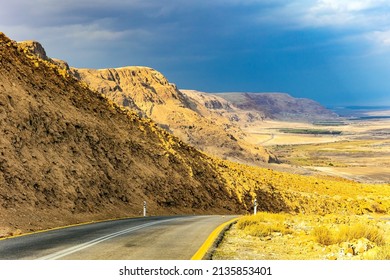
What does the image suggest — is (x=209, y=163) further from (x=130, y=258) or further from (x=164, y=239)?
(x=130, y=258)

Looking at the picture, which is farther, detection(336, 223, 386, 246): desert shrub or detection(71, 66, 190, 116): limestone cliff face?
detection(71, 66, 190, 116): limestone cliff face

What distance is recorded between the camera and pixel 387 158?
126875 millimetres

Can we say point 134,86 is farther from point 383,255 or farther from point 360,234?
point 383,255

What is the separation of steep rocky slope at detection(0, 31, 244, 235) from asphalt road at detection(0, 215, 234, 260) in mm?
3797

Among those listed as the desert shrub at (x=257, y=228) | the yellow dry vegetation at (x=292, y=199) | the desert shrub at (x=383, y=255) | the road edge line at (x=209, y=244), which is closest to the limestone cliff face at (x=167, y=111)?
the yellow dry vegetation at (x=292, y=199)

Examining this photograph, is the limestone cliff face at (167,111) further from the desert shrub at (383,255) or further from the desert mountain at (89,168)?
the desert shrub at (383,255)

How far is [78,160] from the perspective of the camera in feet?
86.4

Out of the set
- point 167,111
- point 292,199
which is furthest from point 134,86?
point 292,199

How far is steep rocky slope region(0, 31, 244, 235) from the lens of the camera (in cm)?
2036

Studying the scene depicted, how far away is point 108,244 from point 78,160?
15.5 m

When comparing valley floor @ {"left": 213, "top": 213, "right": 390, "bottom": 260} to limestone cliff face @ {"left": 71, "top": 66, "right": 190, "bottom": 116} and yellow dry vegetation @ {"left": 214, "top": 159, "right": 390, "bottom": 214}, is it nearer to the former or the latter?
yellow dry vegetation @ {"left": 214, "top": 159, "right": 390, "bottom": 214}

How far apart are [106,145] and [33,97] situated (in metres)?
6.36

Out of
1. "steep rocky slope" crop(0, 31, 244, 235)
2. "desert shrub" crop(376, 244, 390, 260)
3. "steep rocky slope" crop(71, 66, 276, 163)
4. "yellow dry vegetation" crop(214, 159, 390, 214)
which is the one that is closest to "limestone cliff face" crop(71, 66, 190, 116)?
"steep rocky slope" crop(71, 66, 276, 163)

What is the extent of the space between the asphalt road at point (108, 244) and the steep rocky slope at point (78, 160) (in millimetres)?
3797
